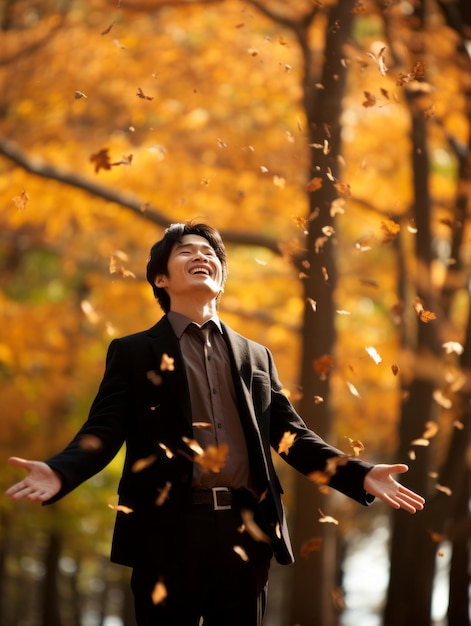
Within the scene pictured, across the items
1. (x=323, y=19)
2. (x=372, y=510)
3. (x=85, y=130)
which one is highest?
(x=323, y=19)

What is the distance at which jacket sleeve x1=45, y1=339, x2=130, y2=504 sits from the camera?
130 inches

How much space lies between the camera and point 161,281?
156 inches

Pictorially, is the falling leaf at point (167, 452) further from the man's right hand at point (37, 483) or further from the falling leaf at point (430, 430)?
the falling leaf at point (430, 430)

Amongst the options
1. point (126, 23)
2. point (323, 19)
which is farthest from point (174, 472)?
point (126, 23)

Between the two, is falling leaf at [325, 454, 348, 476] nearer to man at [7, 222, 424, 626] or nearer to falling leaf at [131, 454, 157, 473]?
man at [7, 222, 424, 626]

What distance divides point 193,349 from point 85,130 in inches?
316

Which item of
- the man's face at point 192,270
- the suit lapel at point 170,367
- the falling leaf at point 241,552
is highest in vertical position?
the man's face at point 192,270

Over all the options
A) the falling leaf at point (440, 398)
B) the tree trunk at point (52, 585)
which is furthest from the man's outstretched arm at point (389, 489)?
the tree trunk at point (52, 585)

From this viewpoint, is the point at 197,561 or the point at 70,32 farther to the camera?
the point at 70,32

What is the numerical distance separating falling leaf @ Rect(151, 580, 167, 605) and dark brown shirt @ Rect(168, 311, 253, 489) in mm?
377

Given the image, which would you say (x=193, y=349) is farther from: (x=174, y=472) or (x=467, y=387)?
(x=467, y=387)

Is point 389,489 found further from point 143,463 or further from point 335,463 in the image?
point 143,463

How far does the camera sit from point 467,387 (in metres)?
6.66

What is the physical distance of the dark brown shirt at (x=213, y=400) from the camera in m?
3.50
